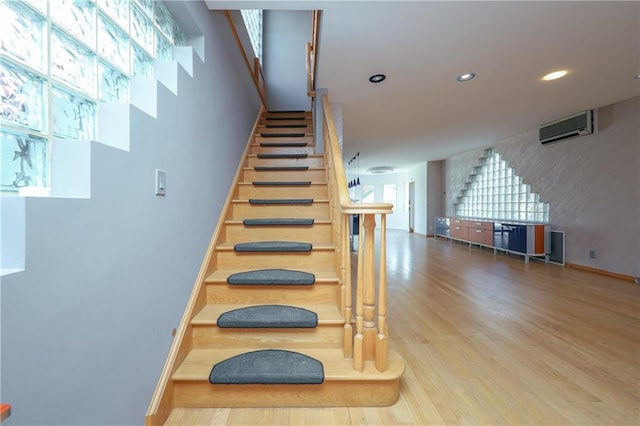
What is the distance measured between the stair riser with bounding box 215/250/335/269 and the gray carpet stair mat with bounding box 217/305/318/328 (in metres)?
0.44

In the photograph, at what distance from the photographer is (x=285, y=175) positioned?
2.97 metres

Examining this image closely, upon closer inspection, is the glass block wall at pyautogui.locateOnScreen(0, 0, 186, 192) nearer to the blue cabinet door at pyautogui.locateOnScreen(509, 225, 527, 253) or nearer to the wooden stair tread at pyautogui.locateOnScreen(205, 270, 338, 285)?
the wooden stair tread at pyautogui.locateOnScreen(205, 270, 338, 285)

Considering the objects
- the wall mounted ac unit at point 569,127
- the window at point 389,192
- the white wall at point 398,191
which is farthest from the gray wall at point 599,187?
the window at point 389,192

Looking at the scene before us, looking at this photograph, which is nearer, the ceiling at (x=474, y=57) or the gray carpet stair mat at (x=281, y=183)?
the ceiling at (x=474, y=57)

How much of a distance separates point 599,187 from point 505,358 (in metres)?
3.90

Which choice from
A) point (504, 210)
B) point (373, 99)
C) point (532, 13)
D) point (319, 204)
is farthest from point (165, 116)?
point (504, 210)

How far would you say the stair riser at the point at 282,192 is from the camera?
2.71 metres

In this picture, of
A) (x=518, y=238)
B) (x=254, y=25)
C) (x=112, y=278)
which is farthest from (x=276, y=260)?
(x=518, y=238)

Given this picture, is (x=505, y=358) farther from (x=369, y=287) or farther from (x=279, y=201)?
(x=279, y=201)

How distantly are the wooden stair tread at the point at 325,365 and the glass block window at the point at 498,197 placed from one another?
207 inches

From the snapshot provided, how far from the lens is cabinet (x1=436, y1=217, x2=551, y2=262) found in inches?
182

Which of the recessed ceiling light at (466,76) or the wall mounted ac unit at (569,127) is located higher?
the recessed ceiling light at (466,76)

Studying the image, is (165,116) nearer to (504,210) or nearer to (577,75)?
(577,75)

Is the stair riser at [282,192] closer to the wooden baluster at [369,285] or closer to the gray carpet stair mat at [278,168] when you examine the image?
the gray carpet stair mat at [278,168]
